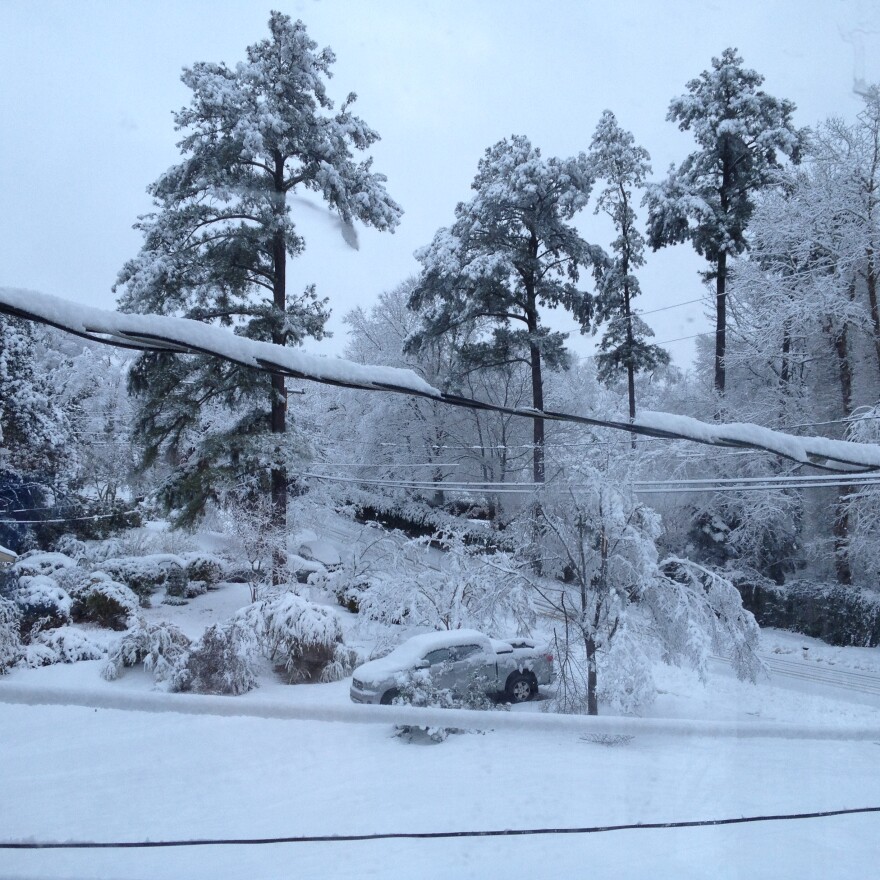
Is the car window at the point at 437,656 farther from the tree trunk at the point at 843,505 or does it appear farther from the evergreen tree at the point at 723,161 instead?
the evergreen tree at the point at 723,161

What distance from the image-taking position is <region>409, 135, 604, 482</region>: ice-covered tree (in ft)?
48.1

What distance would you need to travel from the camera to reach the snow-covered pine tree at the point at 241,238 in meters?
10.8

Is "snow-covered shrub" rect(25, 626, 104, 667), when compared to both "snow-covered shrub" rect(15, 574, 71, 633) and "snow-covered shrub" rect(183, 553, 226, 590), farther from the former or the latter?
"snow-covered shrub" rect(183, 553, 226, 590)

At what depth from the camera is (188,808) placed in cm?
263

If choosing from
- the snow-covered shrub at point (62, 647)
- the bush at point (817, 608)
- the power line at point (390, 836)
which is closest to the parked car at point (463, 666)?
the snow-covered shrub at point (62, 647)

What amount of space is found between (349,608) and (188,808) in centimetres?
936

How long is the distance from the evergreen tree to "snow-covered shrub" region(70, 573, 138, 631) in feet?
36.9

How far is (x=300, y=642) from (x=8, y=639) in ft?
11.5

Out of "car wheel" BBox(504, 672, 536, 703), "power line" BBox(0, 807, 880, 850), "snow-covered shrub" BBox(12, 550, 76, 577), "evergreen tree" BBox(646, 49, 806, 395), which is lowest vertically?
"car wheel" BBox(504, 672, 536, 703)

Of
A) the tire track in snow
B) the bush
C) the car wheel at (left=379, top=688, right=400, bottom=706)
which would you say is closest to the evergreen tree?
the bush

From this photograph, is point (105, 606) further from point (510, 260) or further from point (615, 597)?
point (510, 260)

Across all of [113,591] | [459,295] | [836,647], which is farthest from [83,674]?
[836,647]

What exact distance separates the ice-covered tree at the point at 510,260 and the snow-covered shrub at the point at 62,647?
890 cm

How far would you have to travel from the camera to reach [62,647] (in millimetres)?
7707
